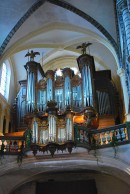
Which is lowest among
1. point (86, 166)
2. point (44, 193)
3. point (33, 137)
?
point (44, 193)

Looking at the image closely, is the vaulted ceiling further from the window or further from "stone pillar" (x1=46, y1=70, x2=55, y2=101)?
"stone pillar" (x1=46, y1=70, x2=55, y2=101)

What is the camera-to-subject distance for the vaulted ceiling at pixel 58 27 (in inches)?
610

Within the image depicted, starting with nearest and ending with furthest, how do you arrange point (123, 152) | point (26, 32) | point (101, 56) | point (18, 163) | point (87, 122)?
point (123, 152), point (18, 163), point (87, 122), point (26, 32), point (101, 56)

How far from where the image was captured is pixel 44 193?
14961mm

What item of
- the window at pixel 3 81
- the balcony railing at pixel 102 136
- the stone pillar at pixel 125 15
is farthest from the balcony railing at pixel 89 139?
the window at pixel 3 81

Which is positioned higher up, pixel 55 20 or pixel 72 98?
pixel 55 20

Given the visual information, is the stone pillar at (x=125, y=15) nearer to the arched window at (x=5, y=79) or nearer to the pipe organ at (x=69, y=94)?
the pipe organ at (x=69, y=94)

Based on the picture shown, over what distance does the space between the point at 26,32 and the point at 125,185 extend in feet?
30.6

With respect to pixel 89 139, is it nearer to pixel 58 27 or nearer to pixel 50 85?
pixel 50 85

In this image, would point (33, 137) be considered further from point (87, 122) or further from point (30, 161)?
point (87, 122)

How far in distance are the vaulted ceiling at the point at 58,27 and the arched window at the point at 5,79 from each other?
701 millimetres

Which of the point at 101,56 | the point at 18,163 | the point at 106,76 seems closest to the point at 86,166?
the point at 18,163

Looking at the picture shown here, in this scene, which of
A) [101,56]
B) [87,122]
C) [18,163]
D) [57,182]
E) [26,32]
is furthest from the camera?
[101,56]

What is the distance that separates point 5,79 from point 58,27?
171 inches
